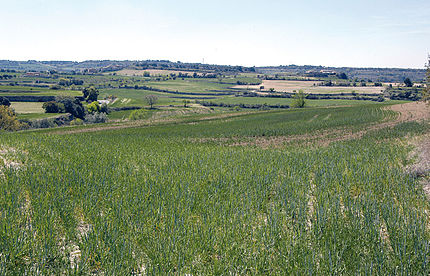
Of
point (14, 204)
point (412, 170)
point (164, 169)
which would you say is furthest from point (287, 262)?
point (412, 170)

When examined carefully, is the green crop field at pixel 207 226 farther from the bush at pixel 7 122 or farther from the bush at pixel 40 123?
the bush at pixel 40 123

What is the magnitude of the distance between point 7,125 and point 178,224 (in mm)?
86585

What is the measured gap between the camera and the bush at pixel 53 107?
10322 centimetres

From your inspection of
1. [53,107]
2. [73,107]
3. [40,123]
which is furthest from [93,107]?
[40,123]

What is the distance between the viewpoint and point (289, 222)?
25.5 feet

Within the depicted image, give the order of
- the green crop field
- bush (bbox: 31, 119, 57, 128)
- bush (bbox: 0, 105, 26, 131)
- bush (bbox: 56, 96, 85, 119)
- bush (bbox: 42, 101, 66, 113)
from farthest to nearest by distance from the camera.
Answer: bush (bbox: 56, 96, 85, 119) < bush (bbox: 42, 101, 66, 113) < bush (bbox: 31, 119, 57, 128) < bush (bbox: 0, 105, 26, 131) < the green crop field

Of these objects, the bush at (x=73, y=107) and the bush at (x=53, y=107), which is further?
the bush at (x=73, y=107)

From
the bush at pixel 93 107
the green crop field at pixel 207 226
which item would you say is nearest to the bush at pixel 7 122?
the bush at pixel 93 107

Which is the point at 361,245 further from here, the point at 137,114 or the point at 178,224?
the point at 137,114

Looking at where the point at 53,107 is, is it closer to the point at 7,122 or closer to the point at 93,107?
the point at 93,107

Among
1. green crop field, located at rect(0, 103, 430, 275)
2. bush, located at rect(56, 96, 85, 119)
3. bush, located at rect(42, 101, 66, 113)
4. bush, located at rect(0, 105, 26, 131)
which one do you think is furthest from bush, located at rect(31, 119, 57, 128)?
green crop field, located at rect(0, 103, 430, 275)

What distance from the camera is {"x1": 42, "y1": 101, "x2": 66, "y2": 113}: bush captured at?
339 feet

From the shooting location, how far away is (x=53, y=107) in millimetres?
104000

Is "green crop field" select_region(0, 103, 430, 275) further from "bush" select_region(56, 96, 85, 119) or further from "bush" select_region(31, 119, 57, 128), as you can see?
"bush" select_region(56, 96, 85, 119)
